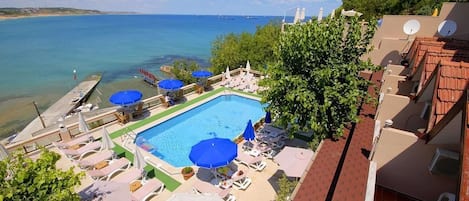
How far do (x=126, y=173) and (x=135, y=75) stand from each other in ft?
132

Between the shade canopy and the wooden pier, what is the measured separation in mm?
23172

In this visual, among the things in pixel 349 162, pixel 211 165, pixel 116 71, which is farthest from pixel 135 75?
pixel 349 162

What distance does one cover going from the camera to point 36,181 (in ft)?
16.0

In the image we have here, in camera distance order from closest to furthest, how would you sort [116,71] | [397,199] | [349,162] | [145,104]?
[397,199] < [349,162] < [145,104] < [116,71]

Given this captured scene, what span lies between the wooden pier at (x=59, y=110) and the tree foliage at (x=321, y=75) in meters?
23.7

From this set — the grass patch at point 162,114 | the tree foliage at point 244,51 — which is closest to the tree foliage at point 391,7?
the tree foliage at point 244,51

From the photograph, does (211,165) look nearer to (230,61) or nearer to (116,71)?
(230,61)

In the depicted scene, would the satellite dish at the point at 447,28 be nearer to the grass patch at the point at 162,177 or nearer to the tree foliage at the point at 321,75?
the tree foliage at the point at 321,75

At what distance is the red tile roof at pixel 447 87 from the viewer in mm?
5750

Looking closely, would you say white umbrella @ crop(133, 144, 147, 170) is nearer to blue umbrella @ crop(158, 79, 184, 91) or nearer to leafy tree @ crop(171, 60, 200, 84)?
blue umbrella @ crop(158, 79, 184, 91)

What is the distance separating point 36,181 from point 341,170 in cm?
824

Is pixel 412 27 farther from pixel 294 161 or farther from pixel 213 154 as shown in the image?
pixel 213 154

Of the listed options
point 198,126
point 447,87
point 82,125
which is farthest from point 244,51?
point 447,87

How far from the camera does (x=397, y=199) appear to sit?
6852mm
